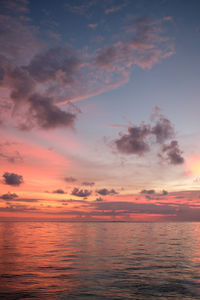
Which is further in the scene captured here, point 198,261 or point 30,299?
point 198,261

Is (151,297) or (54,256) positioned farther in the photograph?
(54,256)

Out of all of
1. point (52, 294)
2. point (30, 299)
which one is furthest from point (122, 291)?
point (30, 299)

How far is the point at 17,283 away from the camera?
2377cm

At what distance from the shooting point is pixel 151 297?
1986 cm

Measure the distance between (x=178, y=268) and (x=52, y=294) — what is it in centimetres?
1908

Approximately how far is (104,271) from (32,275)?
329 inches

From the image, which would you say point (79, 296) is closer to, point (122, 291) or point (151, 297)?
point (122, 291)

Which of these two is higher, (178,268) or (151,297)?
(151,297)

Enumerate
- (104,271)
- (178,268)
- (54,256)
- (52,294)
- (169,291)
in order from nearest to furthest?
1. (52,294)
2. (169,291)
3. (104,271)
4. (178,268)
5. (54,256)

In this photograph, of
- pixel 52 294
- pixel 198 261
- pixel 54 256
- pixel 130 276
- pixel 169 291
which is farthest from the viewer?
pixel 54 256

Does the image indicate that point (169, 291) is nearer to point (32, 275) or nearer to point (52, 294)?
point (52, 294)

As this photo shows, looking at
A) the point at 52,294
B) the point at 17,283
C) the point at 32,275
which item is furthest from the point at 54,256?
the point at 52,294

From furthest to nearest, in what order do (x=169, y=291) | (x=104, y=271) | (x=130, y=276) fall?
(x=104, y=271) → (x=130, y=276) → (x=169, y=291)

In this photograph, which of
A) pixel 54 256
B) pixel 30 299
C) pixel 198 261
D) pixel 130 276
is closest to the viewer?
pixel 30 299
